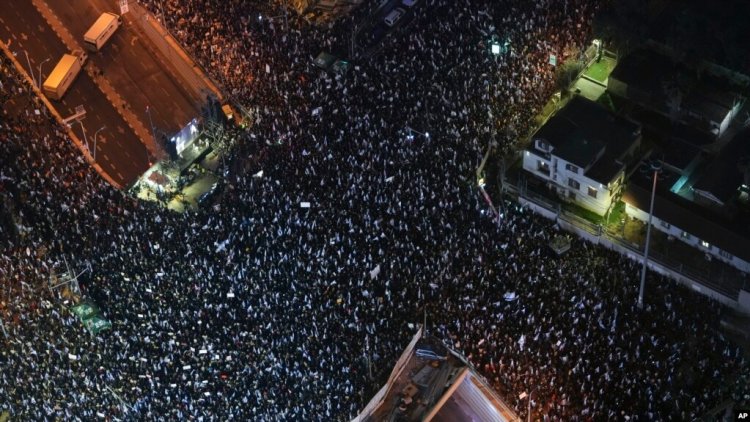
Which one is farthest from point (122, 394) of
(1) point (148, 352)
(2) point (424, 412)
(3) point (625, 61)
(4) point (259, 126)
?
(3) point (625, 61)

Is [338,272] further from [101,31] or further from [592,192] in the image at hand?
[101,31]

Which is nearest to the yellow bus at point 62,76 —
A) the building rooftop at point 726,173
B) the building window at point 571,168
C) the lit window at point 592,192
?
the building window at point 571,168

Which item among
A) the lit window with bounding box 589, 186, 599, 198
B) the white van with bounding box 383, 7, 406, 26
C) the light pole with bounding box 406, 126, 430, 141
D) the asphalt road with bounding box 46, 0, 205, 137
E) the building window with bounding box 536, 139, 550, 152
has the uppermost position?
the asphalt road with bounding box 46, 0, 205, 137

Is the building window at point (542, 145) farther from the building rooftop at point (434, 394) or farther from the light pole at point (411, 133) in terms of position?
the building rooftop at point (434, 394)

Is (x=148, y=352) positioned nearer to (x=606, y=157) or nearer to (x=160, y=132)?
(x=160, y=132)

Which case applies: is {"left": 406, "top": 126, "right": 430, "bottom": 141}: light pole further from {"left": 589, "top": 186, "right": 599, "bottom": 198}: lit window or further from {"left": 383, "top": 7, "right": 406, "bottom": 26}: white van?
{"left": 383, "top": 7, "right": 406, "bottom": 26}: white van

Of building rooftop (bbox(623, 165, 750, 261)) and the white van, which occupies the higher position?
the white van

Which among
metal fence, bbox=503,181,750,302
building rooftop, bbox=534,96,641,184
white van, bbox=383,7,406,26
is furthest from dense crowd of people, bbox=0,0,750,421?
building rooftop, bbox=534,96,641,184

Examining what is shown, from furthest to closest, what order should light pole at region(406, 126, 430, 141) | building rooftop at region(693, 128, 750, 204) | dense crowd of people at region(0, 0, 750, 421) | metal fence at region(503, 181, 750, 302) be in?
light pole at region(406, 126, 430, 141) < building rooftop at region(693, 128, 750, 204) < metal fence at region(503, 181, 750, 302) < dense crowd of people at region(0, 0, 750, 421)
